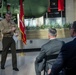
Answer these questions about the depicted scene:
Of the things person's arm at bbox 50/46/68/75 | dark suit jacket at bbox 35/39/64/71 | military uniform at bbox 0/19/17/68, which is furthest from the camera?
military uniform at bbox 0/19/17/68

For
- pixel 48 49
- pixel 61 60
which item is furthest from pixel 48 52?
A: pixel 61 60

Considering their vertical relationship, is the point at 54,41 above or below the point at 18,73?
above

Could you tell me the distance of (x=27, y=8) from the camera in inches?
395

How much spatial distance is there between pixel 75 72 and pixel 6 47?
22.2 ft

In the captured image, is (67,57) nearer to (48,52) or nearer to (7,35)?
(48,52)

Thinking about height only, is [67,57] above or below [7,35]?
above

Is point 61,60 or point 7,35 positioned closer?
point 61,60

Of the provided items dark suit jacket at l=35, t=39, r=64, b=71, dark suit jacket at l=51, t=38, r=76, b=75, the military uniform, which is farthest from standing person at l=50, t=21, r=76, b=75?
the military uniform

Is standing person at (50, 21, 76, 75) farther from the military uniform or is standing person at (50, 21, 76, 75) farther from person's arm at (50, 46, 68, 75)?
the military uniform

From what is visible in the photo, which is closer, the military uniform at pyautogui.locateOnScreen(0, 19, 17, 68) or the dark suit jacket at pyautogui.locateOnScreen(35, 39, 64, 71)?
the dark suit jacket at pyautogui.locateOnScreen(35, 39, 64, 71)

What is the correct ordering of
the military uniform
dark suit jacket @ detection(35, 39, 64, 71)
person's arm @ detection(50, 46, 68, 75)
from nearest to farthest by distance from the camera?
person's arm @ detection(50, 46, 68, 75)
dark suit jacket @ detection(35, 39, 64, 71)
the military uniform

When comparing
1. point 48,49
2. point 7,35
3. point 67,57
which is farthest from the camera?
point 7,35

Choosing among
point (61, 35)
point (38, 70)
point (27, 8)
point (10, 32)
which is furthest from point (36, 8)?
point (61, 35)

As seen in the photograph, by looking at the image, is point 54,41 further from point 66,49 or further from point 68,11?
point 68,11
